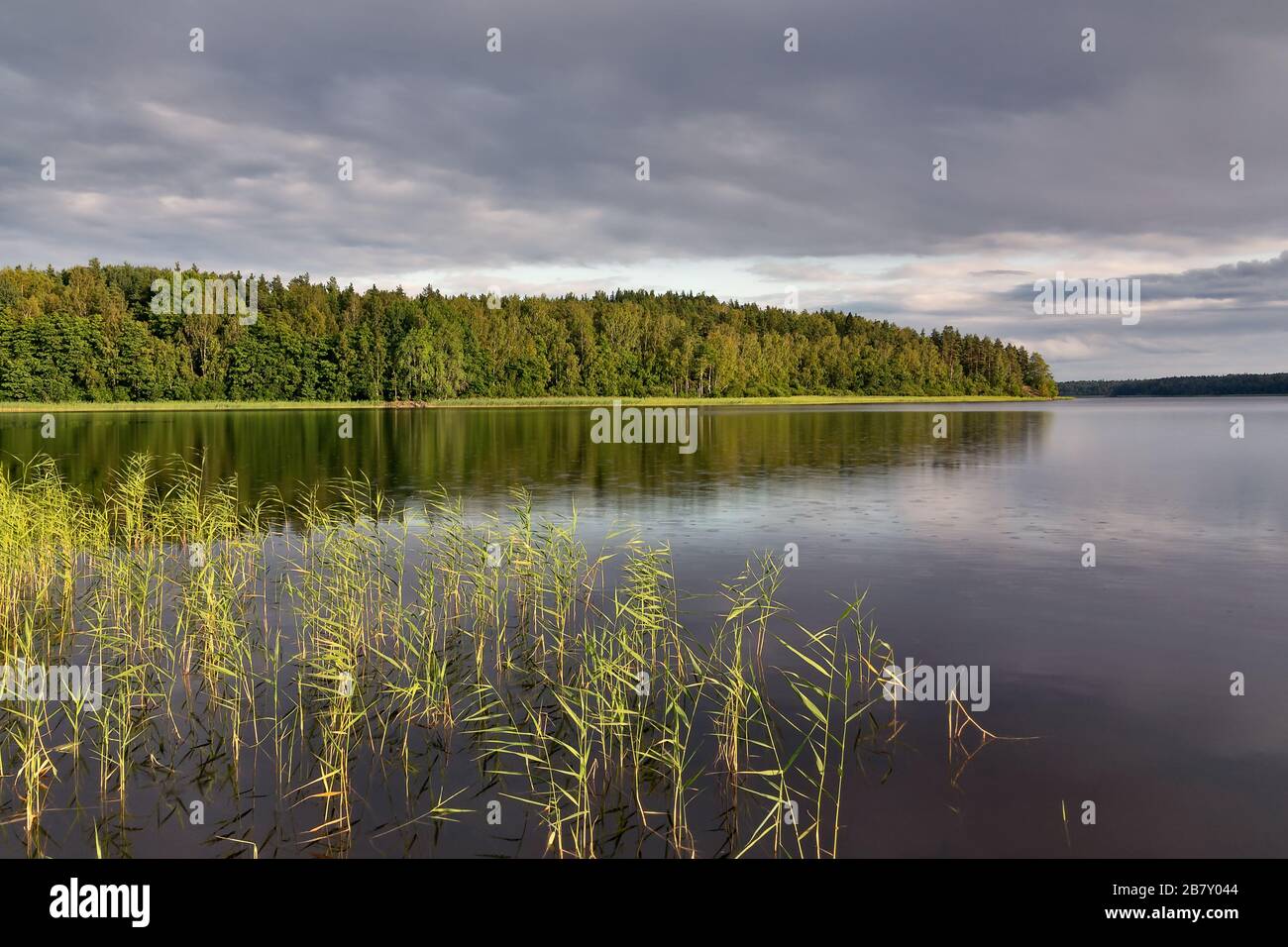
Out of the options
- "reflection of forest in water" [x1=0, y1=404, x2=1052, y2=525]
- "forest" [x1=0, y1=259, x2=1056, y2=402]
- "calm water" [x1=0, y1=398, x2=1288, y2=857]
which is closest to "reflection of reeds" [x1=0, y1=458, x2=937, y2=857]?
"calm water" [x1=0, y1=398, x2=1288, y2=857]

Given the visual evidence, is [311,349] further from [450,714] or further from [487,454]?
[450,714]

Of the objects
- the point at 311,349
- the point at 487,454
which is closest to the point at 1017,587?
the point at 487,454

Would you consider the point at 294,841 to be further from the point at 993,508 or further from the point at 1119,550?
the point at 993,508

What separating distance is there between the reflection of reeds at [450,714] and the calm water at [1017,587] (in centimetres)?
61

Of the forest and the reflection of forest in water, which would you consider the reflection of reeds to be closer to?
the reflection of forest in water

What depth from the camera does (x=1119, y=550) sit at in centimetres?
2408

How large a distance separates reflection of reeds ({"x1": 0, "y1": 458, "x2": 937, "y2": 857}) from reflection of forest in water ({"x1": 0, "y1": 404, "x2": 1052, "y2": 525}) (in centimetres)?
1623

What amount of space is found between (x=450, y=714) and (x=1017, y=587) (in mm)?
13453

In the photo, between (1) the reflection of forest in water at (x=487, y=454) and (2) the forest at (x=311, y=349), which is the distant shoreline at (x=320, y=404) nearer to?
(2) the forest at (x=311, y=349)

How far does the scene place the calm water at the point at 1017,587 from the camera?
9.57m

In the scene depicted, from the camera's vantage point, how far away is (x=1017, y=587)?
19734 millimetres

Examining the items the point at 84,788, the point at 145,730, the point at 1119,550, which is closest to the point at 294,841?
the point at 84,788
